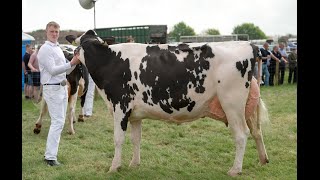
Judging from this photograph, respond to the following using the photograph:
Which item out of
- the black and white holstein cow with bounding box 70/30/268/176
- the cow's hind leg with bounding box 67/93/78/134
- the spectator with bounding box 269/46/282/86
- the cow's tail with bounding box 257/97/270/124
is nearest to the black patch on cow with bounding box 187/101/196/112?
the black and white holstein cow with bounding box 70/30/268/176

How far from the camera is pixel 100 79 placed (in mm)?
6027

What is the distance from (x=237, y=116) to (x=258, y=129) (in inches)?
29.0

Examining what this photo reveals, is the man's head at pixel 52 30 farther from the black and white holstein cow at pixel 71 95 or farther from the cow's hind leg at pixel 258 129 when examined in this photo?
the cow's hind leg at pixel 258 129

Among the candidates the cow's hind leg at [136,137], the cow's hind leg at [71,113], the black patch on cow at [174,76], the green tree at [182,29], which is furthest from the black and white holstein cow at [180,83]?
the green tree at [182,29]

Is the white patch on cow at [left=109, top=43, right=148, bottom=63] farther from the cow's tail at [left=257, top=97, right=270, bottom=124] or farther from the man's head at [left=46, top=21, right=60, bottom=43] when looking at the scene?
the cow's tail at [left=257, top=97, right=270, bottom=124]

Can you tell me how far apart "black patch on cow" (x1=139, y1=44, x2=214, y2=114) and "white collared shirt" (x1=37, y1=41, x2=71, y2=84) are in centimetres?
122

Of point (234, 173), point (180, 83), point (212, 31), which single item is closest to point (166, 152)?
point (234, 173)

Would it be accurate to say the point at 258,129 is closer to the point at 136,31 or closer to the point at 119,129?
the point at 119,129

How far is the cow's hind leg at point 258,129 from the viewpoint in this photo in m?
6.13

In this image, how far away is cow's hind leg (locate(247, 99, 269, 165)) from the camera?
6133 mm
